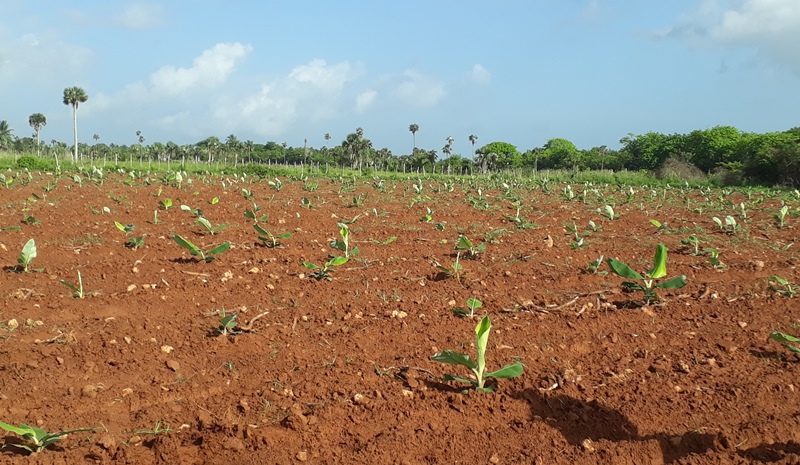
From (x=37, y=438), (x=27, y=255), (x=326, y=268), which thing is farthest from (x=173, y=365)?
Result: (x=27, y=255)

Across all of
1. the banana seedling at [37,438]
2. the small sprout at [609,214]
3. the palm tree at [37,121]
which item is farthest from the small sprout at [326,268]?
the palm tree at [37,121]

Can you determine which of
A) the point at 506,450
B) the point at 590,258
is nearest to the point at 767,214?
the point at 590,258

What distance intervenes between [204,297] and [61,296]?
93 centimetres

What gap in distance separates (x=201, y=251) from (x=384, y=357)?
99.6 inches

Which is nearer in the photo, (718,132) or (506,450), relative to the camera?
(506,450)

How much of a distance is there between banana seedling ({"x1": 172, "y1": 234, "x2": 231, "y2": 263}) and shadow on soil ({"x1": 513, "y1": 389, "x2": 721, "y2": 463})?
297cm

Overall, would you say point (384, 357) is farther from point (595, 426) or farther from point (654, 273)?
point (654, 273)

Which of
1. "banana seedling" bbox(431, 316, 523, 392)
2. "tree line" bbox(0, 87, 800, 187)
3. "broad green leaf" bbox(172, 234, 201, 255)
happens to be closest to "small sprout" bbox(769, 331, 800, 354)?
"banana seedling" bbox(431, 316, 523, 392)

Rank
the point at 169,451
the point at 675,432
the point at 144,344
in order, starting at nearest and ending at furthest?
the point at 169,451, the point at 675,432, the point at 144,344

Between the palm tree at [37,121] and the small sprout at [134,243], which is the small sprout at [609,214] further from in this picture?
the palm tree at [37,121]

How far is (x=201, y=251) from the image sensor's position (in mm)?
4980

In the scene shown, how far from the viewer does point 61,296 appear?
3.99 m

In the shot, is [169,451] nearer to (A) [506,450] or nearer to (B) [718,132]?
(A) [506,450]

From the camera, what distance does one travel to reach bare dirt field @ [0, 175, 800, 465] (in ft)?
7.29
